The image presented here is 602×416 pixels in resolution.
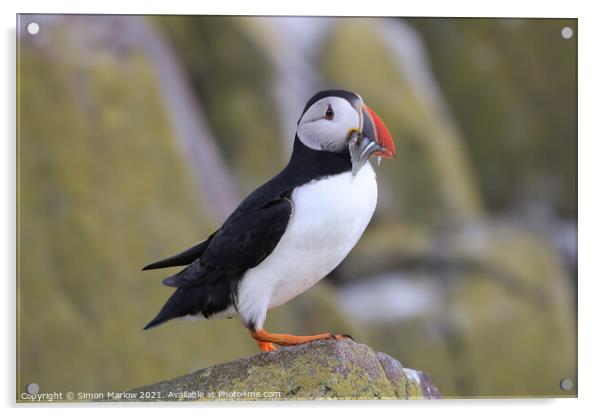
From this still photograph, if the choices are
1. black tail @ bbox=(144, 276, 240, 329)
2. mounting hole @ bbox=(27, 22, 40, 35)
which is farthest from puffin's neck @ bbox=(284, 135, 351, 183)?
mounting hole @ bbox=(27, 22, 40, 35)

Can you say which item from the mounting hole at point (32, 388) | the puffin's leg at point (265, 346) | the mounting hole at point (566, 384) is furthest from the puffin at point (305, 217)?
the mounting hole at point (566, 384)

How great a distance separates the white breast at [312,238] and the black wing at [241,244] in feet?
0.11

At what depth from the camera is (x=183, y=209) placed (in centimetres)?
584

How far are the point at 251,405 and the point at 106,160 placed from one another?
163 cm

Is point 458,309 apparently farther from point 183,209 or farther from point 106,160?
point 106,160

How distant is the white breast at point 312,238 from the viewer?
4.12 m

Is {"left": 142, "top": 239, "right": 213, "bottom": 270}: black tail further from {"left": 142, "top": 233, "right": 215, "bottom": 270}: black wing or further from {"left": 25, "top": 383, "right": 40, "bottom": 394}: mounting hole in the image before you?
{"left": 25, "top": 383, "right": 40, "bottom": 394}: mounting hole

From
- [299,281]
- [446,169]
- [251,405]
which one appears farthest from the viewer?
[446,169]

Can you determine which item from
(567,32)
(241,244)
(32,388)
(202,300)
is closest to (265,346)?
(202,300)

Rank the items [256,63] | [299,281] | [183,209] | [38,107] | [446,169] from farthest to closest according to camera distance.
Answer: [446,169], [256,63], [183,209], [38,107], [299,281]

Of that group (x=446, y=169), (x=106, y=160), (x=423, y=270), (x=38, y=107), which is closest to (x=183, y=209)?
(x=106, y=160)

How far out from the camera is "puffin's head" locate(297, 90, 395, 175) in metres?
4.17

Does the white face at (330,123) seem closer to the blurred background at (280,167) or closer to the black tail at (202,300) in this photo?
the black tail at (202,300)

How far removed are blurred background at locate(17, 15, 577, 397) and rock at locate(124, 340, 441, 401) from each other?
898 mm
